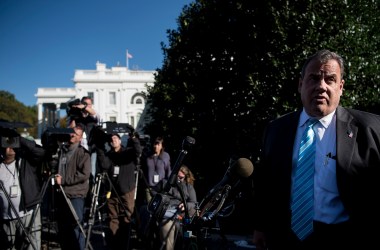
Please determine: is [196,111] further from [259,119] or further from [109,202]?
[109,202]

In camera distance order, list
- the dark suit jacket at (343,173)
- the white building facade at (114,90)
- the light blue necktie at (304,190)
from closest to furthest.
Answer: the dark suit jacket at (343,173) < the light blue necktie at (304,190) < the white building facade at (114,90)

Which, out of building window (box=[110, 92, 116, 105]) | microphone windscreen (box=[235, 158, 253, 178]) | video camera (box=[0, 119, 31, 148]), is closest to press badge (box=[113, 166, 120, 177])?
video camera (box=[0, 119, 31, 148])

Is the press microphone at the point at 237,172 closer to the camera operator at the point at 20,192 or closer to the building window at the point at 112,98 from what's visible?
the camera operator at the point at 20,192

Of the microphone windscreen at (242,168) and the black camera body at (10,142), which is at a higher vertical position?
the black camera body at (10,142)

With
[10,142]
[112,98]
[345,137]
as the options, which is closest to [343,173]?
[345,137]

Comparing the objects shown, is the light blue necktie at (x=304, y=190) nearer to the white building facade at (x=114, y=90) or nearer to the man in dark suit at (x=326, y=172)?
the man in dark suit at (x=326, y=172)

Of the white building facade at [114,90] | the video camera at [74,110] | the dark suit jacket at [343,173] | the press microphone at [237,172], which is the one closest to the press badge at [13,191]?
the video camera at [74,110]

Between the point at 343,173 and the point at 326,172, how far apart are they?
11 centimetres

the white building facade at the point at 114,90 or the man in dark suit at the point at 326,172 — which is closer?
the man in dark suit at the point at 326,172

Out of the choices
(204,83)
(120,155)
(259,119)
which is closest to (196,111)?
(204,83)

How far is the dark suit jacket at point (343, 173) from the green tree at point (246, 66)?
396 cm

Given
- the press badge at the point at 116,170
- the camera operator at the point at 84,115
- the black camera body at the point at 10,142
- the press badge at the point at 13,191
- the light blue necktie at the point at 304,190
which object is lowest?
the press badge at the point at 13,191

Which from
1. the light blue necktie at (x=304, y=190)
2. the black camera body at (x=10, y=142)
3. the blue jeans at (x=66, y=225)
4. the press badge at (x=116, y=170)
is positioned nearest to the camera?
the light blue necktie at (x=304, y=190)

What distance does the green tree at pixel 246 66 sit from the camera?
6.12 metres
